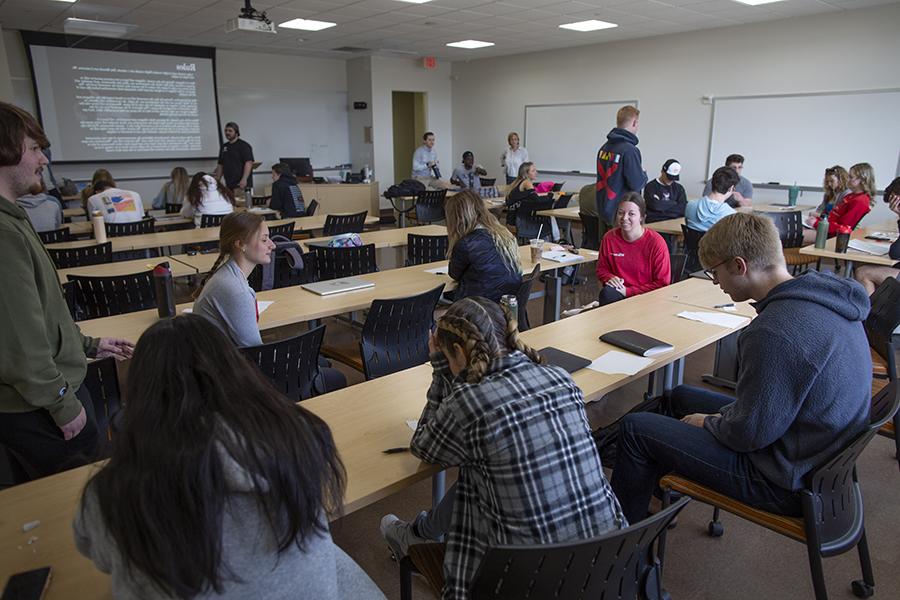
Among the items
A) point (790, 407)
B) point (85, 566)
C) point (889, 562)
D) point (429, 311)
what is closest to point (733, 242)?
point (790, 407)

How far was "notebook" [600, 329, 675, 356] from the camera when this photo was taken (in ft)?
7.84

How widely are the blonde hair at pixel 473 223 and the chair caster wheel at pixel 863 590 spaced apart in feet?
6.68

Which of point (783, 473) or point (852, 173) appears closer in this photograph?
point (783, 473)

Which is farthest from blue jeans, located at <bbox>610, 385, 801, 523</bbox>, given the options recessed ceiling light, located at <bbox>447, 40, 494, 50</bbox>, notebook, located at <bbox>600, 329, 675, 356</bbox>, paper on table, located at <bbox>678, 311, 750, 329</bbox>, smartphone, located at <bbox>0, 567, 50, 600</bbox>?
recessed ceiling light, located at <bbox>447, 40, 494, 50</bbox>

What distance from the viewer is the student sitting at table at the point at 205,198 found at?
6.01 m

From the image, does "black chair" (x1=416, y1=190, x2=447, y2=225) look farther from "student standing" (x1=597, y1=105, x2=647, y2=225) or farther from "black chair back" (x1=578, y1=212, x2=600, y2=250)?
"student standing" (x1=597, y1=105, x2=647, y2=225)

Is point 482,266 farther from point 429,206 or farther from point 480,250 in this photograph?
point 429,206

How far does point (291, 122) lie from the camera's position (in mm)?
11344

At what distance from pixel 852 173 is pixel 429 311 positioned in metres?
4.40

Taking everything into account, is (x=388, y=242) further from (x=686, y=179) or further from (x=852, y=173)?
(x=686, y=179)

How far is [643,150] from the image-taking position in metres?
9.54

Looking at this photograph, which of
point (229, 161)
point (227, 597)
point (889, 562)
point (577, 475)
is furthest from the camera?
point (229, 161)

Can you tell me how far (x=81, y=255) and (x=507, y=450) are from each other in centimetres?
417

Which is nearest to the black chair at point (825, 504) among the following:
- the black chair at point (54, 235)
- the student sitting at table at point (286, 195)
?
the black chair at point (54, 235)
